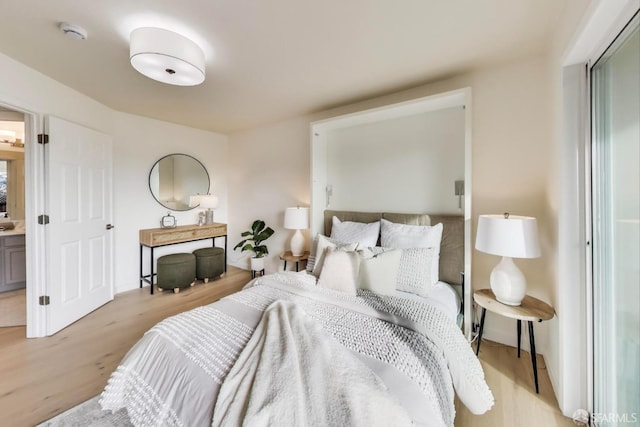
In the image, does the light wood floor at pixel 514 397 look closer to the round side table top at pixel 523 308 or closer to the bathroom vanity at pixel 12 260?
the round side table top at pixel 523 308

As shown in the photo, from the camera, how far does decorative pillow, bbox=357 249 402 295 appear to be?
187cm

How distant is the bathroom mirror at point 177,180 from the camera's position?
3826 millimetres

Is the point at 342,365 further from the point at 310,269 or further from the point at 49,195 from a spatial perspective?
the point at 49,195

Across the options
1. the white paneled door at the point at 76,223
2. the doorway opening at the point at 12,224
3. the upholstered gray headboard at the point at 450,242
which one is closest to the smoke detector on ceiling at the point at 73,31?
the white paneled door at the point at 76,223

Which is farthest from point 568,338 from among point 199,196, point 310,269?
point 199,196

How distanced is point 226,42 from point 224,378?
82.5 inches

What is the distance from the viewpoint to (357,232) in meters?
2.60

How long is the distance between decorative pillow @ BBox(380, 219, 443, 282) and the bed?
0.40 meters

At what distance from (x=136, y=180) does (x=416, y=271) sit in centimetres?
386

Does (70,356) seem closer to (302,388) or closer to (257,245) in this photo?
(257,245)

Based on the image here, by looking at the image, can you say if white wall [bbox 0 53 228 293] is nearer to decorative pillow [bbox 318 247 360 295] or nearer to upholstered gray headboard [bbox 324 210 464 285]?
decorative pillow [bbox 318 247 360 295]

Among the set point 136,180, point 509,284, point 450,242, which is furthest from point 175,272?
point 509,284

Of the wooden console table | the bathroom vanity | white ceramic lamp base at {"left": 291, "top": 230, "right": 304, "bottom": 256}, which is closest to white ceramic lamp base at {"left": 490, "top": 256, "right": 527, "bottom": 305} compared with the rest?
white ceramic lamp base at {"left": 291, "top": 230, "right": 304, "bottom": 256}

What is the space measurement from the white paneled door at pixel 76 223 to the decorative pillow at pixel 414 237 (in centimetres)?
320
